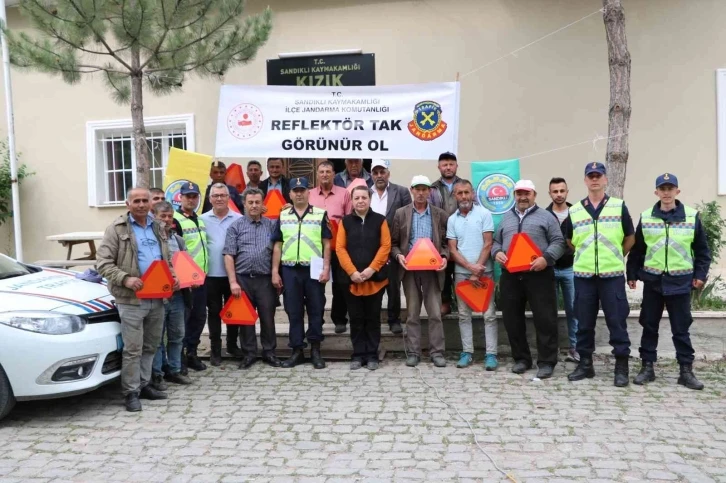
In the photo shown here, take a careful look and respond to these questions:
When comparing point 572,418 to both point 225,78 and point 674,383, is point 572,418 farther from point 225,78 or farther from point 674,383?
point 225,78

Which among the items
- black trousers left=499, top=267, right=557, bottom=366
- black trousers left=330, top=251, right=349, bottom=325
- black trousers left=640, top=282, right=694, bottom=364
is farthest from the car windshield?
black trousers left=640, top=282, right=694, bottom=364

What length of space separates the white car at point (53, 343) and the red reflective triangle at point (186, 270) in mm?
650

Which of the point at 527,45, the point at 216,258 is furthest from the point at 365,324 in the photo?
the point at 527,45

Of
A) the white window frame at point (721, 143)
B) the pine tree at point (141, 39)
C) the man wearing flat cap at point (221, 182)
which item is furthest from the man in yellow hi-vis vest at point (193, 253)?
the white window frame at point (721, 143)

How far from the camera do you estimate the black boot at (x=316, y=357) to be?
21.0 feet

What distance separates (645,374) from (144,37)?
6.06 metres

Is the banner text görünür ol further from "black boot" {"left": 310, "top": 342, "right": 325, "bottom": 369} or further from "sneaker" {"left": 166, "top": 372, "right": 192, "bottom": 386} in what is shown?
"sneaker" {"left": 166, "top": 372, "right": 192, "bottom": 386}

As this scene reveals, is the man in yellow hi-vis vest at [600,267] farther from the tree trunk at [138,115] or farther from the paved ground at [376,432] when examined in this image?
the tree trunk at [138,115]

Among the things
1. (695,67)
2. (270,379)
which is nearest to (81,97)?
(270,379)

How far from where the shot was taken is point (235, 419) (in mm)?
4898

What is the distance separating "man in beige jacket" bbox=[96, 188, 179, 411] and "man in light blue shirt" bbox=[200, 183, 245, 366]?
110 cm

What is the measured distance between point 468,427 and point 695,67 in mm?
6940

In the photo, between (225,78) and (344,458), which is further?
(225,78)

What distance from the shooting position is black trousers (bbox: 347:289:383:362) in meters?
6.35
